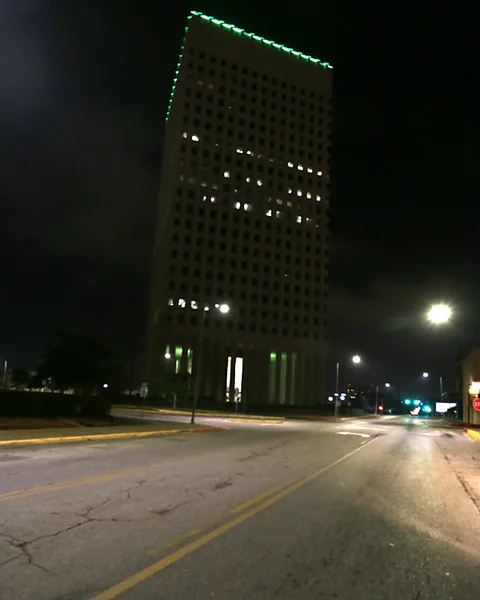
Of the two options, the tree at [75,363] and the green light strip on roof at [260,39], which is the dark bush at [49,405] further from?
the green light strip on roof at [260,39]

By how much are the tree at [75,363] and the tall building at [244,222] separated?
6168 cm

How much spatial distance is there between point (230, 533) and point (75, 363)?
95.0 ft

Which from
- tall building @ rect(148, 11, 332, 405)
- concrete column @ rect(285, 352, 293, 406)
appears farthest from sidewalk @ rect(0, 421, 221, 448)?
concrete column @ rect(285, 352, 293, 406)

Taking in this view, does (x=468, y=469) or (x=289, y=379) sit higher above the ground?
(x=289, y=379)

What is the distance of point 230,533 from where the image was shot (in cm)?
687

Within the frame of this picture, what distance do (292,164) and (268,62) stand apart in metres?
22.3

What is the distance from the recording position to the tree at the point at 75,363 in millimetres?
33938

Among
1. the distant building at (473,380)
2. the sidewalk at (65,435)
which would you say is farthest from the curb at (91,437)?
the distant building at (473,380)

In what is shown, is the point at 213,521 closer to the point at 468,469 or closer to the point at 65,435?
the point at 468,469

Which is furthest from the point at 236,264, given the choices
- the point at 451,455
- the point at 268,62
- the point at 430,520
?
the point at 430,520

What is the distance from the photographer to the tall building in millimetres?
101000

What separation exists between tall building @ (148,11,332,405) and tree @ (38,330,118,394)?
61683 mm

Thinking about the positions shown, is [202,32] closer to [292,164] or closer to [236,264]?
[292,164]

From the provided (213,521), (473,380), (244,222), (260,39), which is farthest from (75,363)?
(260,39)
